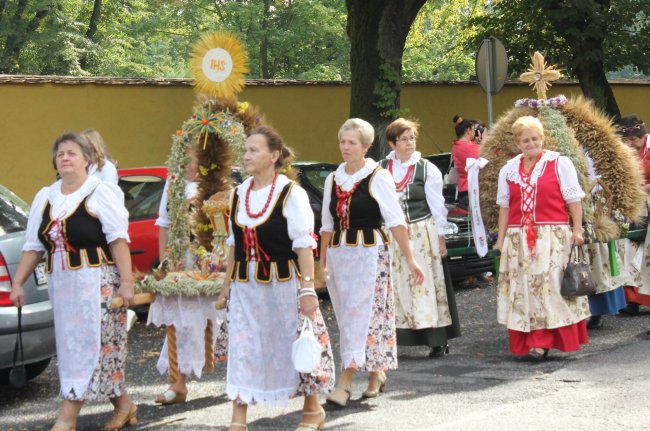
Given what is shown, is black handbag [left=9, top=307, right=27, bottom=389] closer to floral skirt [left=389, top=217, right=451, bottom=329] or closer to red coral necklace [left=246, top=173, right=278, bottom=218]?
red coral necklace [left=246, top=173, right=278, bottom=218]

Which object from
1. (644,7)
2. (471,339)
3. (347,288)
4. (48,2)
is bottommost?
(471,339)

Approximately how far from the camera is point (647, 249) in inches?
421

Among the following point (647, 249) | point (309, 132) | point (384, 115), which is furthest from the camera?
point (309, 132)

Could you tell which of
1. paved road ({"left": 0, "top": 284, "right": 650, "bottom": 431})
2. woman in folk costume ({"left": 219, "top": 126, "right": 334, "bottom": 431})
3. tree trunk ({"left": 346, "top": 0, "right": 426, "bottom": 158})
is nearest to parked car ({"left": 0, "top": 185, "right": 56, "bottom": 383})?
paved road ({"left": 0, "top": 284, "right": 650, "bottom": 431})

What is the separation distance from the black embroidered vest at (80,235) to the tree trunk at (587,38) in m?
17.0

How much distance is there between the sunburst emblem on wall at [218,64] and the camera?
7.53 metres

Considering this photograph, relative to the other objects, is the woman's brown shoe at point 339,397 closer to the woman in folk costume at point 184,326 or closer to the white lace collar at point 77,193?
the woman in folk costume at point 184,326

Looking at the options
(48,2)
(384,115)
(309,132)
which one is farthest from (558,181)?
(48,2)

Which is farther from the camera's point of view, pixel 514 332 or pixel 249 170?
pixel 514 332

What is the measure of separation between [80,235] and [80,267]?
19 cm

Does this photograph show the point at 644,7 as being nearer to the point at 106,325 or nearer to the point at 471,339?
the point at 471,339

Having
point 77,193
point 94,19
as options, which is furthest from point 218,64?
point 94,19

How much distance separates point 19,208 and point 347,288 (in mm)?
2582

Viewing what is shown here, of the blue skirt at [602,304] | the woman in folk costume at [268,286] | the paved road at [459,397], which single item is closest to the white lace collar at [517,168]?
the paved road at [459,397]
